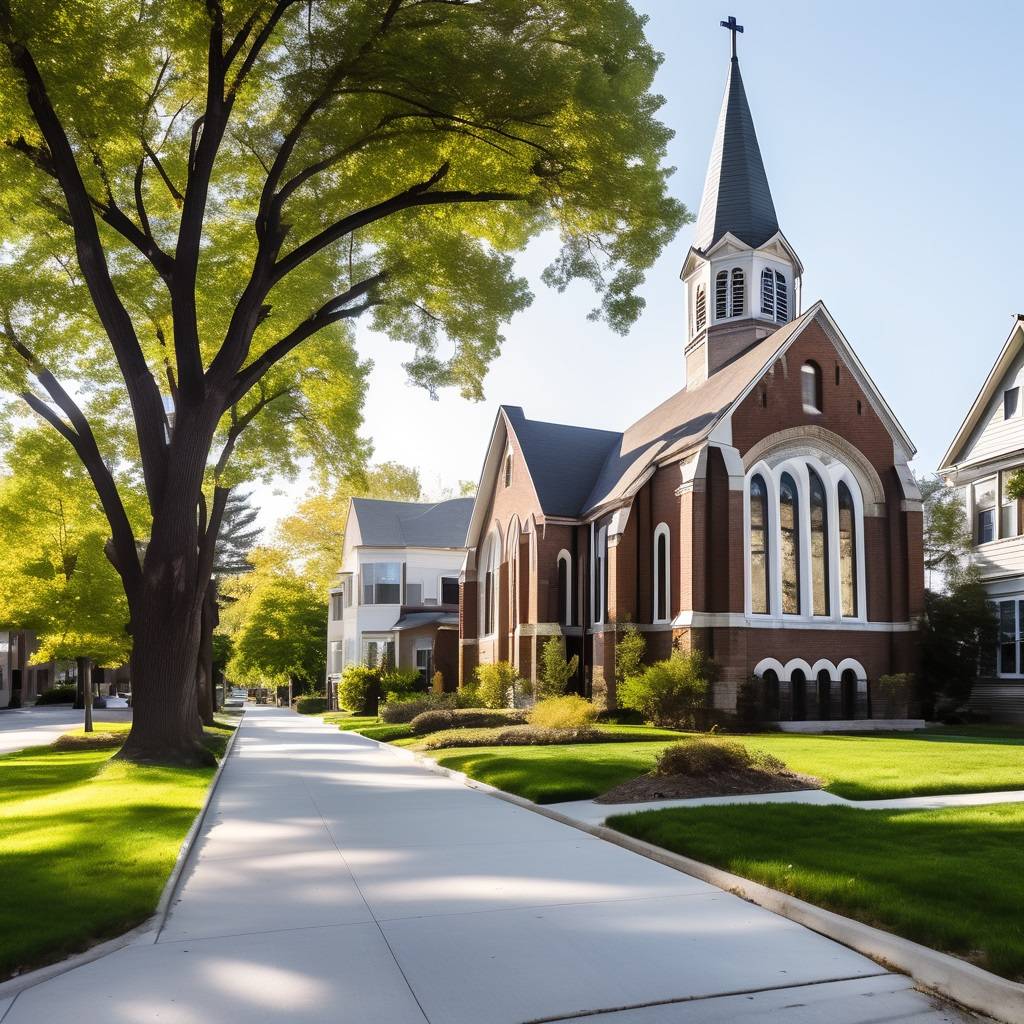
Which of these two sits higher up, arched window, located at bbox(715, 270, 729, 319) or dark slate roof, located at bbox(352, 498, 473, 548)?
arched window, located at bbox(715, 270, 729, 319)

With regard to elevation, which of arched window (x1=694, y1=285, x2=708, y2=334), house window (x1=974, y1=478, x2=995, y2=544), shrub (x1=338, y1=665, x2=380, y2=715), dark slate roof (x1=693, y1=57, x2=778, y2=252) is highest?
dark slate roof (x1=693, y1=57, x2=778, y2=252)

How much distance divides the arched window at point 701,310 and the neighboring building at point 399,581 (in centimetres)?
1817

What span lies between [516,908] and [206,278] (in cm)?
1586

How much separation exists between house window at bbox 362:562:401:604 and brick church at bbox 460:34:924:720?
1624 cm

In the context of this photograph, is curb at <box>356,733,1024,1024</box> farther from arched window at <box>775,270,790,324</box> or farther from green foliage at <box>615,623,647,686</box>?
arched window at <box>775,270,790,324</box>

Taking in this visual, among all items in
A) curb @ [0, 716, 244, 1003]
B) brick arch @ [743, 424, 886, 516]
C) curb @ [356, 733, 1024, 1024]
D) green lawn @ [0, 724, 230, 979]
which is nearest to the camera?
curb @ [356, 733, 1024, 1024]

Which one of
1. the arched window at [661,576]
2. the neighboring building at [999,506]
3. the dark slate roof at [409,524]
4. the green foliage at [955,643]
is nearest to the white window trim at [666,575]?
the arched window at [661,576]

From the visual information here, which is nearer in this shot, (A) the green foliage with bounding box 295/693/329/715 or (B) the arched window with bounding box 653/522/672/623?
(B) the arched window with bounding box 653/522/672/623

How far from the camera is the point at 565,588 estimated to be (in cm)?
3142

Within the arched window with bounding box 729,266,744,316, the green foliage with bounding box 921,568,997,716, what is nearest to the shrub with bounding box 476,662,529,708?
the green foliage with bounding box 921,568,997,716

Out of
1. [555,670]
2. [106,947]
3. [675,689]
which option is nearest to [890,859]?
[106,947]

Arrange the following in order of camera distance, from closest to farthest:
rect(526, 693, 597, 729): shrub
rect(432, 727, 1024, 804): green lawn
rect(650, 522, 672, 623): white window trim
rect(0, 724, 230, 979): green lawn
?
rect(0, 724, 230, 979): green lawn
rect(432, 727, 1024, 804): green lawn
rect(526, 693, 597, 729): shrub
rect(650, 522, 672, 623): white window trim

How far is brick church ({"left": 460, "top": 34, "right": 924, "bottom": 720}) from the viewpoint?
24656mm

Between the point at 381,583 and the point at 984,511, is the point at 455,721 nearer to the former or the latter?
the point at 984,511
